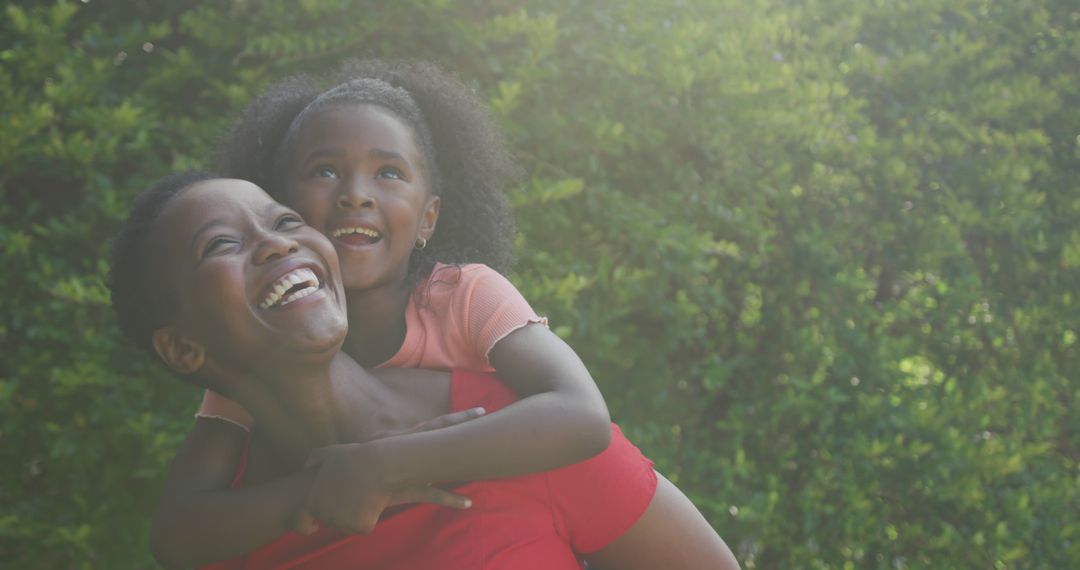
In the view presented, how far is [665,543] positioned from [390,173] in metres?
0.92

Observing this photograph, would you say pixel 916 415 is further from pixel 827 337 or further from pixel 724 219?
pixel 724 219

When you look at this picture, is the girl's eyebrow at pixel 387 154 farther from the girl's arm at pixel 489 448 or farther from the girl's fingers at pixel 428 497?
the girl's fingers at pixel 428 497

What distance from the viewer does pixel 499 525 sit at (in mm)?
2010

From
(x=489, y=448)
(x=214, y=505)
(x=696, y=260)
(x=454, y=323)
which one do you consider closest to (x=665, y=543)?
(x=489, y=448)

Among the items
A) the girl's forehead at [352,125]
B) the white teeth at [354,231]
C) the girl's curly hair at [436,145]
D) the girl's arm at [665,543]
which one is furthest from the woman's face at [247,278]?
the girl's arm at [665,543]

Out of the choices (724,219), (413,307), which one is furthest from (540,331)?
(724,219)

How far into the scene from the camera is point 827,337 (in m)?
3.89

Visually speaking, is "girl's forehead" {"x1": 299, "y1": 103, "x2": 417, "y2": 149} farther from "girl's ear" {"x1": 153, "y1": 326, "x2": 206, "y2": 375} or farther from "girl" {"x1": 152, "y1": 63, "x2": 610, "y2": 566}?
"girl's ear" {"x1": 153, "y1": 326, "x2": 206, "y2": 375}

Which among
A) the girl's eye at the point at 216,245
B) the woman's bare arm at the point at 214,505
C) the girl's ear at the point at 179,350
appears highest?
the girl's eye at the point at 216,245

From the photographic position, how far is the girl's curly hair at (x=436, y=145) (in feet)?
8.17

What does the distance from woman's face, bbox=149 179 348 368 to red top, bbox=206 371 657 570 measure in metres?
0.34

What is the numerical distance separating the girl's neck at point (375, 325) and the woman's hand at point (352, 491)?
0.42 meters

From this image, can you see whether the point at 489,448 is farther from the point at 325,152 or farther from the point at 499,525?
the point at 325,152

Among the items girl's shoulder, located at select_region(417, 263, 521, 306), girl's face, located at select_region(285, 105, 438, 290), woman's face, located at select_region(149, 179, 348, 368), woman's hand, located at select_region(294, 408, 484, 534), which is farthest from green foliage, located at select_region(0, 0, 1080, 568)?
woman's hand, located at select_region(294, 408, 484, 534)
